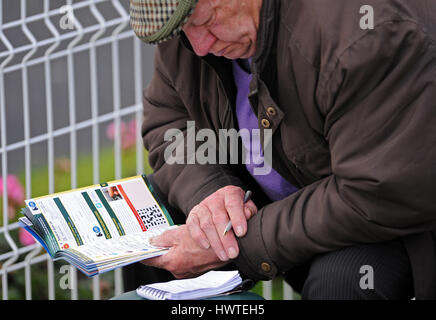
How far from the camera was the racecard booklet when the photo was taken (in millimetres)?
2037

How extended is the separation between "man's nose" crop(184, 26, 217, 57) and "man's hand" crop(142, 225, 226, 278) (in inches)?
19.8

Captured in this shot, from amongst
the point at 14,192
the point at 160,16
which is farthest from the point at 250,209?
the point at 14,192

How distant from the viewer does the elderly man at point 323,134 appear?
5.54 ft

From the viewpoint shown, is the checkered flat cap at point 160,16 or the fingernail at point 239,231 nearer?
the checkered flat cap at point 160,16

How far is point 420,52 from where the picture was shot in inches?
66.4

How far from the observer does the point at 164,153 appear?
2.46 meters

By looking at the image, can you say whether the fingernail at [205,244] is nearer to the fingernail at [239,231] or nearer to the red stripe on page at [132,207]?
the fingernail at [239,231]

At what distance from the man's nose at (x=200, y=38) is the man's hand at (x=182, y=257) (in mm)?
502

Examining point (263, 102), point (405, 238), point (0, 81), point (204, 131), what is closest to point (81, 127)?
point (0, 81)

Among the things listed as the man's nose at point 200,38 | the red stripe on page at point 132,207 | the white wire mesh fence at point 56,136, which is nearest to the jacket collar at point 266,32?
the man's nose at point 200,38

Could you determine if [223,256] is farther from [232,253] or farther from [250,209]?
[250,209]

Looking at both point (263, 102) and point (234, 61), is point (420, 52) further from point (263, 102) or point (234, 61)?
point (234, 61)
